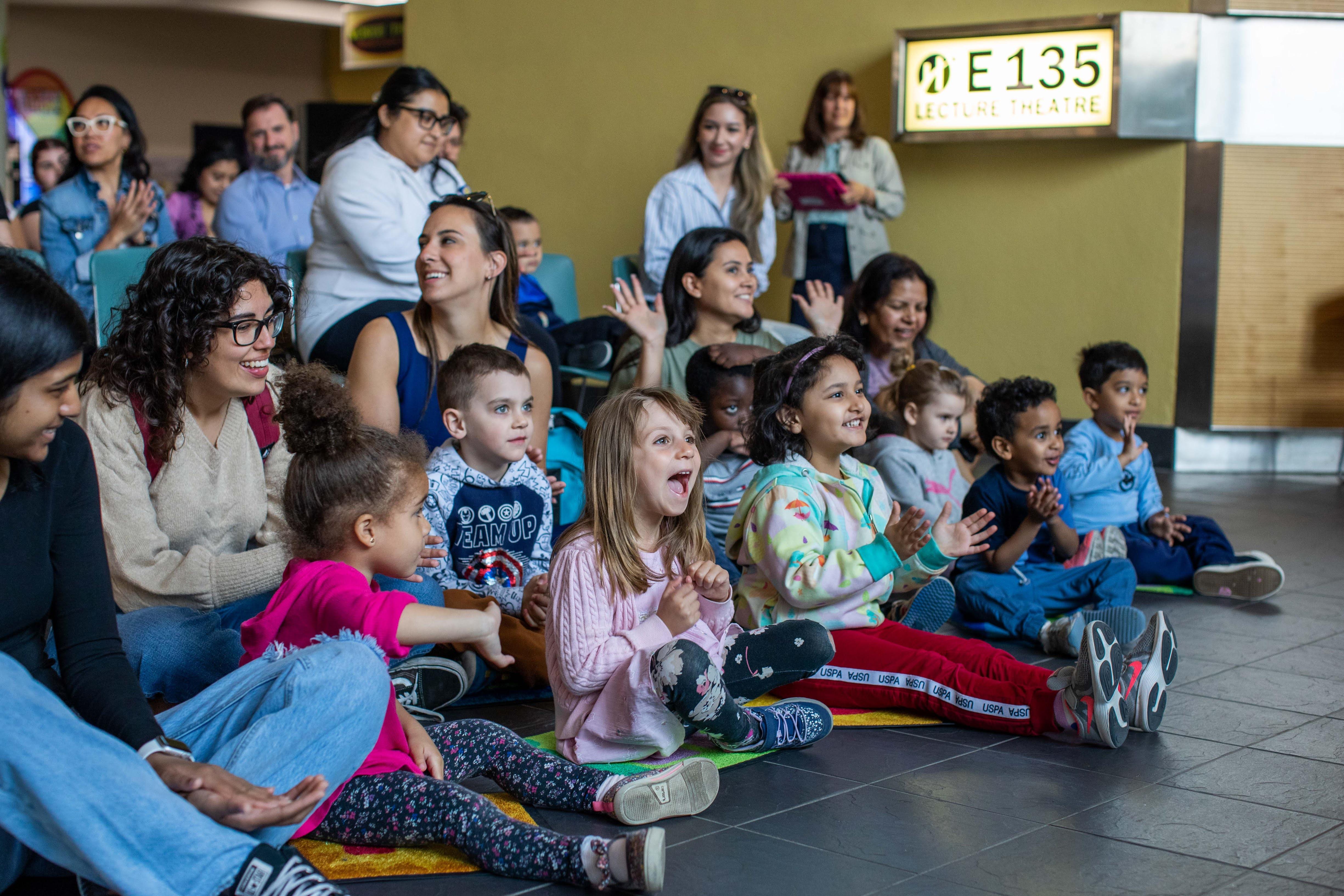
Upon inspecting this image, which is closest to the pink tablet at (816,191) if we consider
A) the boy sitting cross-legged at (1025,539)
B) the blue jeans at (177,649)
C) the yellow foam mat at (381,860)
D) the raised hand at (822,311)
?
the raised hand at (822,311)

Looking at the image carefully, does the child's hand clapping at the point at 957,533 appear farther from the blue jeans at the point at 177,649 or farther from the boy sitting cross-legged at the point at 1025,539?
the blue jeans at the point at 177,649

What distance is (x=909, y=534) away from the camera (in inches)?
92.8

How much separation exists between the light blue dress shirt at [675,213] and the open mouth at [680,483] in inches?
99.7

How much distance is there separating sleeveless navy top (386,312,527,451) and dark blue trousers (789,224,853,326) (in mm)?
3087

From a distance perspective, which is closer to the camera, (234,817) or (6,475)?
(234,817)


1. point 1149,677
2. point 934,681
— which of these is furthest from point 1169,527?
point 934,681

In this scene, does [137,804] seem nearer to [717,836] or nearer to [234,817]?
[234,817]

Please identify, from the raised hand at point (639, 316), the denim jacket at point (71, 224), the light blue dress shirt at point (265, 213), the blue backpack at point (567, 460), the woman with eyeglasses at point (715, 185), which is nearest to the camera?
the blue backpack at point (567, 460)

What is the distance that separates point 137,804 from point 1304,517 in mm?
4402

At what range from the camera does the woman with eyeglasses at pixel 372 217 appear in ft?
11.6

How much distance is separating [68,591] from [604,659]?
2.67 feet

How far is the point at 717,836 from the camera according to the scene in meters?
1.87

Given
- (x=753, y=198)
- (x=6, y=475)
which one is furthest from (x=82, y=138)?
(x=6, y=475)

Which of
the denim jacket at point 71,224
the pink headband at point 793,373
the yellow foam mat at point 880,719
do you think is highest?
the denim jacket at point 71,224
